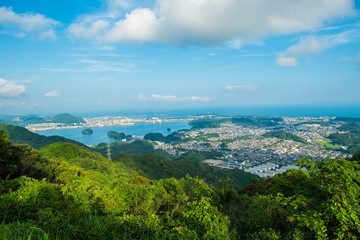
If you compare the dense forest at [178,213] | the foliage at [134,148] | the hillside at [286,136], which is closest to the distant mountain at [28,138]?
the foliage at [134,148]

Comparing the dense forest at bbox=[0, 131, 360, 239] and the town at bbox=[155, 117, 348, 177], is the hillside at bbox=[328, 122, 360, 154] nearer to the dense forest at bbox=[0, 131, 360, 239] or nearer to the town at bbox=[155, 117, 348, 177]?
the town at bbox=[155, 117, 348, 177]

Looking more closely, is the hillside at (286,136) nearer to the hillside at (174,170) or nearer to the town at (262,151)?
the town at (262,151)

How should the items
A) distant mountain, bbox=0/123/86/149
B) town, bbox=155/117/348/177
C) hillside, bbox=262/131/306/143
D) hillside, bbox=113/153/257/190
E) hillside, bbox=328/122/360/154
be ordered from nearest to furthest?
hillside, bbox=113/153/257/190 → town, bbox=155/117/348/177 → distant mountain, bbox=0/123/86/149 → hillside, bbox=328/122/360/154 → hillside, bbox=262/131/306/143

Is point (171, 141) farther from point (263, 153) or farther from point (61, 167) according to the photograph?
point (61, 167)

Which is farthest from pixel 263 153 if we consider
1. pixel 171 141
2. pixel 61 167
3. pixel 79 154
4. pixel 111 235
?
pixel 111 235

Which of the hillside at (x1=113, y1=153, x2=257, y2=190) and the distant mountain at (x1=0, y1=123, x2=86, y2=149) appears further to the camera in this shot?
the distant mountain at (x1=0, y1=123, x2=86, y2=149)

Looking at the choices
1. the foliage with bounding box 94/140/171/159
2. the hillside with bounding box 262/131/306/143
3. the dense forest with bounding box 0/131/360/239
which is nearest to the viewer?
the dense forest with bounding box 0/131/360/239

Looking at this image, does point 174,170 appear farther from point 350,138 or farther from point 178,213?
point 350,138

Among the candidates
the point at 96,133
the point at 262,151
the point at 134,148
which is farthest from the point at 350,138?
the point at 96,133

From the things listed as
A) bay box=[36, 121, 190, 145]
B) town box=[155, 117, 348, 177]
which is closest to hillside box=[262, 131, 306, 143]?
town box=[155, 117, 348, 177]

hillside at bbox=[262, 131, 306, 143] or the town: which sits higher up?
hillside at bbox=[262, 131, 306, 143]

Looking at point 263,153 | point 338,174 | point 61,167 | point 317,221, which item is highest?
point 338,174
